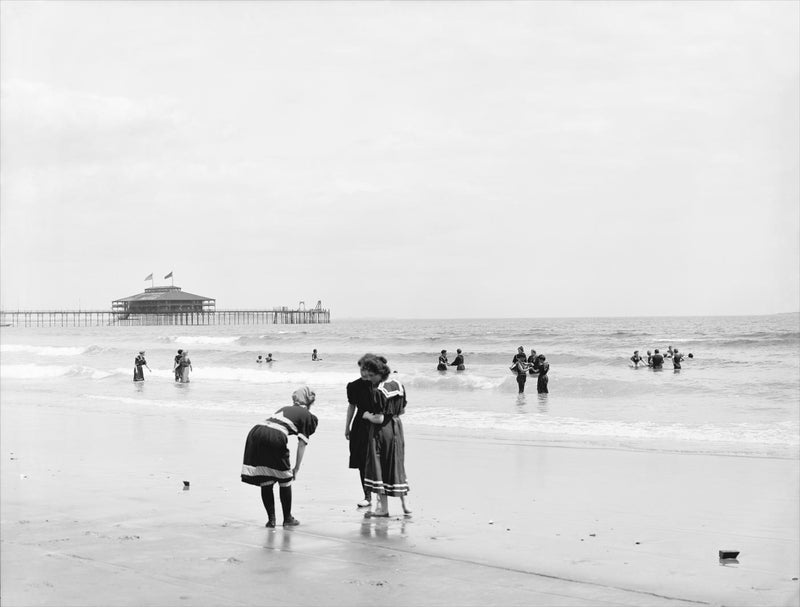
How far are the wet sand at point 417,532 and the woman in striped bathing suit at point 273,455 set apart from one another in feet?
1.06

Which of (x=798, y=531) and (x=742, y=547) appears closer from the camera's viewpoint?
(x=742, y=547)

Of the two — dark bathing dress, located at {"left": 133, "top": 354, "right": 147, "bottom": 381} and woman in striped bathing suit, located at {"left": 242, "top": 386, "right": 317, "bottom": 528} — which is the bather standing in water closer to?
dark bathing dress, located at {"left": 133, "top": 354, "right": 147, "bottom": 381}

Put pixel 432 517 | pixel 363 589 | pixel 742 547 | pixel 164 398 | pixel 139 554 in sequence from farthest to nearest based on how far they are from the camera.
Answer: pixel 164 398
pixel 432 517
pixel 742 547
pixel 139 554
pixel 363 589

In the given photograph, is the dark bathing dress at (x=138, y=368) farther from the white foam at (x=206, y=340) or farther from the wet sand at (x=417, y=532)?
the white foam at (x=206, y=340)

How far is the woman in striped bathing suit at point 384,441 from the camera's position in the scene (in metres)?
8.81

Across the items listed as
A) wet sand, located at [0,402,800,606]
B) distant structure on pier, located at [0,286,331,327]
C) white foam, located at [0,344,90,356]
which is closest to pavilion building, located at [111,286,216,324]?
distant structure on pier, located at [0,286,331,327]

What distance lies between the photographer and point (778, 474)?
11727 mm

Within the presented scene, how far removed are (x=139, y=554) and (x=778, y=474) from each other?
8.46 m

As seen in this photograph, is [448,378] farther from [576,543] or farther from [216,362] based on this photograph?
[576,543]

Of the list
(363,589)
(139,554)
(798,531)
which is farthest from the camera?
(798,531)

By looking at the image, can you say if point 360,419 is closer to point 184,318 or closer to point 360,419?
point 360,419

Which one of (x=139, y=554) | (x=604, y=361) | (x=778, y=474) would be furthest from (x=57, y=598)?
(x=604, y=361)

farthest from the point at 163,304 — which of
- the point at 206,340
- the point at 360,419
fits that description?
the point at 360,419

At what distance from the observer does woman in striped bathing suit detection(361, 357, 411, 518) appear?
8812 mm
